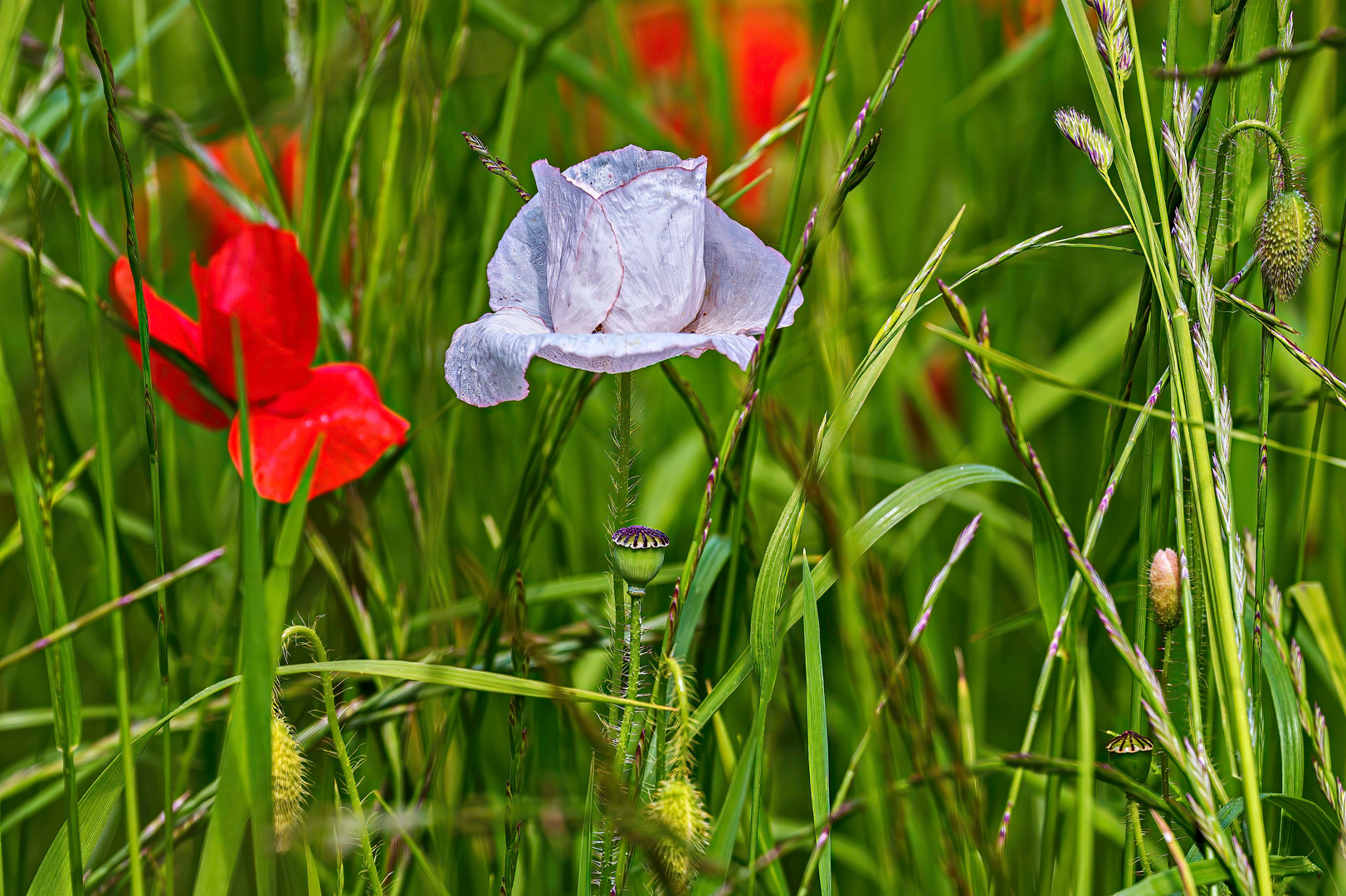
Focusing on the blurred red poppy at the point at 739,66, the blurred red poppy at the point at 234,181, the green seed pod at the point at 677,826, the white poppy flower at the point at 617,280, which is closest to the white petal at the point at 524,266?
the white poppy flower at the point at 617,280

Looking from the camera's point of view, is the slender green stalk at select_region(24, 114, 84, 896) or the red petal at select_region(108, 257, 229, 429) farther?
the red petal at select_region(108, 257, 229, 429)

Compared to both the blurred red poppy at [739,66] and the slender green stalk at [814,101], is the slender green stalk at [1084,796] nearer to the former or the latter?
the slender green stalk at [814,101]

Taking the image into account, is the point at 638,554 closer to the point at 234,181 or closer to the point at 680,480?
the point at 680,480

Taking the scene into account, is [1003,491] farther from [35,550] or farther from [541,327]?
[35,550]

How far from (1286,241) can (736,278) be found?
0.24 m

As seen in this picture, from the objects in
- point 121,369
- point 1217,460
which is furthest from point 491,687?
point 121,369

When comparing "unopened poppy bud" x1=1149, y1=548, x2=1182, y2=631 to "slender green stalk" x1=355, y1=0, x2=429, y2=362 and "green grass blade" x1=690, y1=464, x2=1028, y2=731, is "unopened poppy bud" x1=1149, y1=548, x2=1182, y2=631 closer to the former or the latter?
"green grass blade" x1=690, y1=464, x2=1028, y2=731

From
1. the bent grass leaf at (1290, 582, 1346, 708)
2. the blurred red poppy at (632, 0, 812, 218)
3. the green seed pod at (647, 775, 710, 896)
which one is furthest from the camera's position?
the blurred red poppy at (632, 0, 812, 218)

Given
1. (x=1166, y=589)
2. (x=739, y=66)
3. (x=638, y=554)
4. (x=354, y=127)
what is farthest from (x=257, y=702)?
(x=739, y=66)

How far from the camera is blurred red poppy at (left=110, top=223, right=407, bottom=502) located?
1.86 ft

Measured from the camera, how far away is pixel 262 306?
1.96 feet

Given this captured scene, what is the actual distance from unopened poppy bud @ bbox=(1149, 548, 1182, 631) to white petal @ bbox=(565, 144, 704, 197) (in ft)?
0.94

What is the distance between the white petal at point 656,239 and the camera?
41 centimetres

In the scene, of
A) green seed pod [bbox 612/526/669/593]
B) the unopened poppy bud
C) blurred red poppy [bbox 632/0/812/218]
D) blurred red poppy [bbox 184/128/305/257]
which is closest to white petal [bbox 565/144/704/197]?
green seed pod [bbox 612/526/669/593]
